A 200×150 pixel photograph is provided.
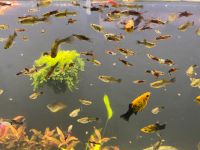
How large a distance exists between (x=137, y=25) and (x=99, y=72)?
3.42ft

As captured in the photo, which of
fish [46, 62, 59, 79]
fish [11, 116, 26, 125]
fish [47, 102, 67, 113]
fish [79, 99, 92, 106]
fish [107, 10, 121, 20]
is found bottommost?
fish [11, 116, 26, 125]

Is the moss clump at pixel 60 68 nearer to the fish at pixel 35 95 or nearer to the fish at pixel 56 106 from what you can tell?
the fish at pixel 35 95

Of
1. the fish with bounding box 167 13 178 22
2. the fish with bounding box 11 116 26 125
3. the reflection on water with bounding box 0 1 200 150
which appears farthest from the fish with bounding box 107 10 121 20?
the fish with bounding box 11 116 26 125

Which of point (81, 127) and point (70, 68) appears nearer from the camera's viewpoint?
point (70, 68)

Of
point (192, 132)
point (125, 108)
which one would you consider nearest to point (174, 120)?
point (192, 132)

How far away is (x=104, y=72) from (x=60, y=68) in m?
0.95

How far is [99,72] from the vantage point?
20.0 ft

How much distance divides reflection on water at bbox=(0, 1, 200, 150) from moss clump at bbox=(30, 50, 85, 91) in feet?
1.31

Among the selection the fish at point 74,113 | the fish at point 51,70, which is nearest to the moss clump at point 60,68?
the fish at point 51,70

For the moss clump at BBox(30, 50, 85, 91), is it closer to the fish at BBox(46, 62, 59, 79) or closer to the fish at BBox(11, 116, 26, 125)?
the fish at BBox(46, 62, 59, 79)

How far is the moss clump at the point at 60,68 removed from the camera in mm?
5371

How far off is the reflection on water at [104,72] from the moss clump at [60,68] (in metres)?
0.40

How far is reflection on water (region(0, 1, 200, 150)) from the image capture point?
596cm

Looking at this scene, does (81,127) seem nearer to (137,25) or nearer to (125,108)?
(125,108)
